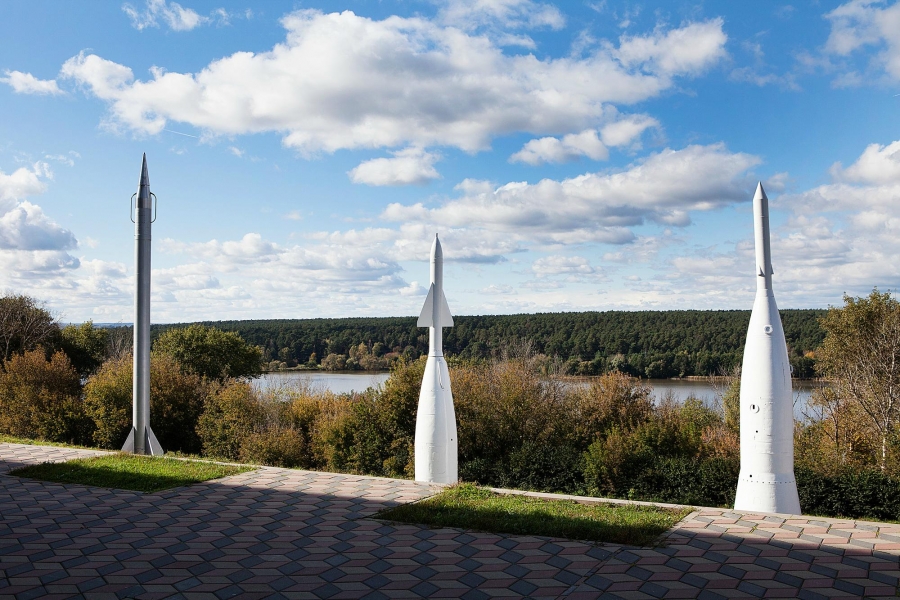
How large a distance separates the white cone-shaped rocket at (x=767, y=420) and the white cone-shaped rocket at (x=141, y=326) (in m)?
8.12

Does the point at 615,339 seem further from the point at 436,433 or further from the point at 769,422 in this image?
the point at 769,422

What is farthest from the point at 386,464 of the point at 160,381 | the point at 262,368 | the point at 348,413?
the point at 262,368

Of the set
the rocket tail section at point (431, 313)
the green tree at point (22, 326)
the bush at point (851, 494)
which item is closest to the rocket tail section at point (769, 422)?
the bush at point (851, 494)

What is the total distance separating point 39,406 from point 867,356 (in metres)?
21.4

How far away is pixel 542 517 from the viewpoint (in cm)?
589

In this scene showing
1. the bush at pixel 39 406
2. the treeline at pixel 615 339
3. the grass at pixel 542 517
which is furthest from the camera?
the treeline at pixel 615 339

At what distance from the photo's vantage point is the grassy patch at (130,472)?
7.65m

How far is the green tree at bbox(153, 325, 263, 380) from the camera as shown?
98.7ft

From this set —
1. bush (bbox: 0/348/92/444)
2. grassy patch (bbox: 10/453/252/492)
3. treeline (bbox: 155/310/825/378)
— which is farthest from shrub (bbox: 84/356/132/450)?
treeline (bbox: 155/310/825/378)

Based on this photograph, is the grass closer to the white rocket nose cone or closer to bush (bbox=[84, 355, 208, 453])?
the white rocket nose cone

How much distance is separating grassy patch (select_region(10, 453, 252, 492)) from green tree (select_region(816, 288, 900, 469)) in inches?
596

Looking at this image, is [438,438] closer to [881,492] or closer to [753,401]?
[753,401]

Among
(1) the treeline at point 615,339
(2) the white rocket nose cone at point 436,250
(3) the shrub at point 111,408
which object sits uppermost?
(2) the white rocket nose cone at point 436,250

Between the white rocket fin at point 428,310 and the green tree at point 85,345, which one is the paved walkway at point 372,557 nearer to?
the white rocket fin at point 428,310
